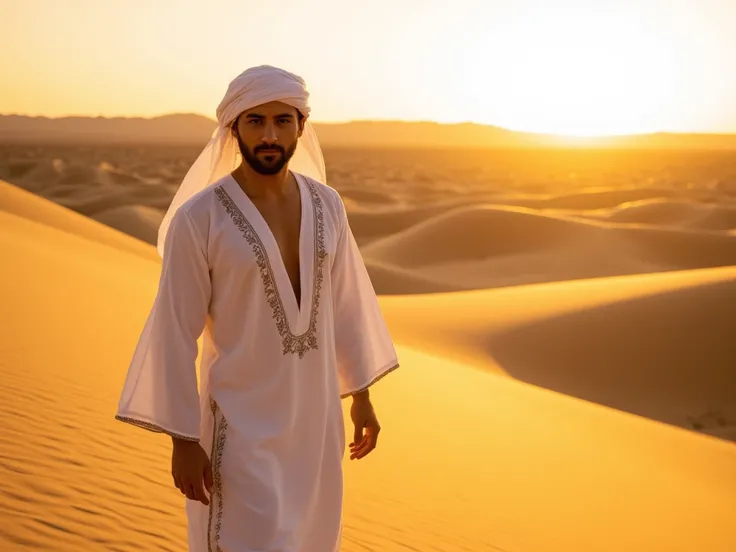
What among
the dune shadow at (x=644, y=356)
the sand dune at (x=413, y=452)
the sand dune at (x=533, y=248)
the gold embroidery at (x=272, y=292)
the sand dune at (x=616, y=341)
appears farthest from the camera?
the sand dune at (x=533, y=248)

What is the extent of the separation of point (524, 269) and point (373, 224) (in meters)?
11.2

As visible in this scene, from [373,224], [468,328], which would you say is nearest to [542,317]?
[468,328]

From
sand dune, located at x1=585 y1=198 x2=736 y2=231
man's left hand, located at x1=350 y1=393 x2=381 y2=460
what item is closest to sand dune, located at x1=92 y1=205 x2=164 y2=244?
sand dune, located at x1=585 y1=198 x2=736 y2=231

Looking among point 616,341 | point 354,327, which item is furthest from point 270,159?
point 616,341

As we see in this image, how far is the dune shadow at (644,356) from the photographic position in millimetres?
12188

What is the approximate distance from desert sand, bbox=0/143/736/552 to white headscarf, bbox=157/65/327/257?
156 cm

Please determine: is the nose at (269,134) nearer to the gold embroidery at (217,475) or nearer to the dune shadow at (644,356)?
the gold embroidery at (217,475)

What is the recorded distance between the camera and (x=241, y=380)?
2.73m

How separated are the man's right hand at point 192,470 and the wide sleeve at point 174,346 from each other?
3cm

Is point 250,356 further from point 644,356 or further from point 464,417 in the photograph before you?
point 644,356

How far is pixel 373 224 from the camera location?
39469 millimetres

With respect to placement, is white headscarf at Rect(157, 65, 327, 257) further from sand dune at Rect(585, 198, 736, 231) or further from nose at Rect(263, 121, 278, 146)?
sand dune at Rect(585, 198, 736, 231)

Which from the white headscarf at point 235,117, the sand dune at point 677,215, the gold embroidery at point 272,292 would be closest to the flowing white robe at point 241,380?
the gold embroidery at point 272,292

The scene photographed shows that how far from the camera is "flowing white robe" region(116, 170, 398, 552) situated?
268 centimetres
